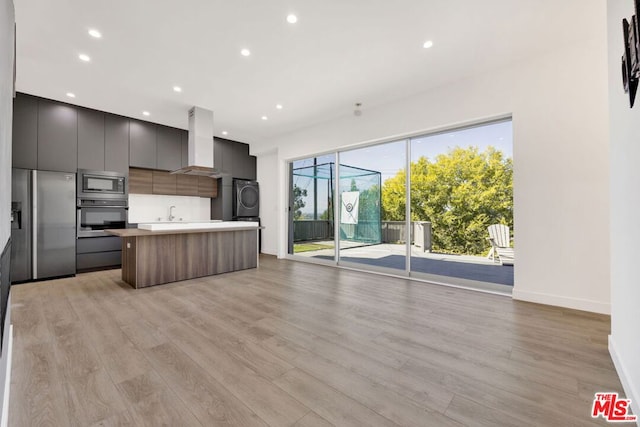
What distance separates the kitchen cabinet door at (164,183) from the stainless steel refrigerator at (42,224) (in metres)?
1.38

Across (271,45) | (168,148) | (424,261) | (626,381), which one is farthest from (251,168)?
(626,381)

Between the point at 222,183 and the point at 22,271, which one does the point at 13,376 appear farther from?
the point at 222,183

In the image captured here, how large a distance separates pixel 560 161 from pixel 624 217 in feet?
5.57

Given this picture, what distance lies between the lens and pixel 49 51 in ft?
9.77

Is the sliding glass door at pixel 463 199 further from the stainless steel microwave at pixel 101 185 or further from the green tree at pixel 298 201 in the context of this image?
the stainless steel microwave at pixel 101 185

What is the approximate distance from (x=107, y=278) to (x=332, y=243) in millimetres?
3856

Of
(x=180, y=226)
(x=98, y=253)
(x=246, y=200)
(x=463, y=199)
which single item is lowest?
(x=98, y=253)

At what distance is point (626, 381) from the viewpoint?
1.49 meters

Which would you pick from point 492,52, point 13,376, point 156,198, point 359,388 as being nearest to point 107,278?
point 156,198

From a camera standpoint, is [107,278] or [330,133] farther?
[330,133]

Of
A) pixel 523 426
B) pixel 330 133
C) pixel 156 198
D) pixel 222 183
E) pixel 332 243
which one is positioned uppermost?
pixel 330 133

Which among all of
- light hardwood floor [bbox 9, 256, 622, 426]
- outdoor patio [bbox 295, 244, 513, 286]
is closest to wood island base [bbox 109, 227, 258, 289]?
light hardwood floor [bbox 9, 256, 622, 426]

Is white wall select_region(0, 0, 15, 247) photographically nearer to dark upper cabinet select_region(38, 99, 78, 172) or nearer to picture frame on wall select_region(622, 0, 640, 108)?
picture frame on wall select_region(622, 0, 640, 108)

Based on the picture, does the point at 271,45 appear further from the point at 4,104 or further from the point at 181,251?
the point at 181,251
